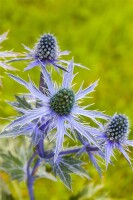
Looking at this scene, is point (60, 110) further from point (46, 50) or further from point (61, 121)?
point (46, 50)

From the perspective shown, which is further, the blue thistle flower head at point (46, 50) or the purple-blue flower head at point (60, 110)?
the blue thistle flower head at point (46, 50)

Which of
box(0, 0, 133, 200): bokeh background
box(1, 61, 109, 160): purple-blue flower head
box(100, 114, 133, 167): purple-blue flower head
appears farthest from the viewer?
box(0, 0, 133, 200): bokeh background

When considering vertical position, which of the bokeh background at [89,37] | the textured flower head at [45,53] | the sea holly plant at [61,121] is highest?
the bokeh background at [89,37]

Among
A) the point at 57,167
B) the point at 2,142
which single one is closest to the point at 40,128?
the point at 57,167

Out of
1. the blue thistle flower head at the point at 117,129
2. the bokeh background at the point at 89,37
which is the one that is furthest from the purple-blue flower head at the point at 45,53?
the bokeh background at the point at 89,37

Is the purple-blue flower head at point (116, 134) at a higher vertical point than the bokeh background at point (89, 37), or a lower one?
lower

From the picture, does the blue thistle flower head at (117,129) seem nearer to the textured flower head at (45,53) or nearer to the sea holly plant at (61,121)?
the sea holly plant at (61,121)

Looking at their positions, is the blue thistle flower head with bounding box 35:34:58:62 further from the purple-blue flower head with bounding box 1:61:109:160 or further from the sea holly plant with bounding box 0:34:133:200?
the purple-blue flower head with bounding box 1:61:109:160

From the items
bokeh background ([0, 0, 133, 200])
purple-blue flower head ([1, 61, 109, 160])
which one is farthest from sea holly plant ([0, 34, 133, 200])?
bokeh background ([0, 0, 133, 200])
